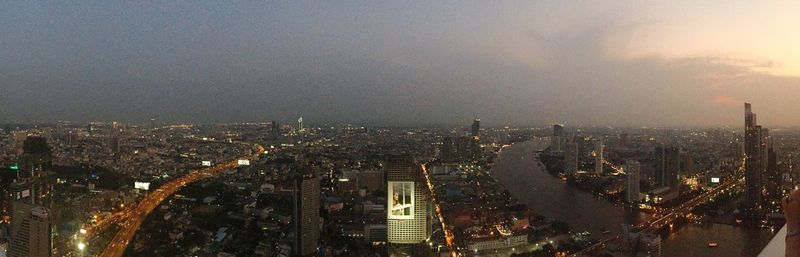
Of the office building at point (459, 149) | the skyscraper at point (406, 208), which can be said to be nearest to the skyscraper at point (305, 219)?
the skyscraper at point (406, 208)

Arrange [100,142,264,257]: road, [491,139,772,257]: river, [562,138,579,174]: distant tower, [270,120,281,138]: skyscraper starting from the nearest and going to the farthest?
1. [100,142,264,257]: road
2. [491,139,772,257]: river
3. [562,138,579,174]: distant tower
4. [270,120,281,138]: skyscraper

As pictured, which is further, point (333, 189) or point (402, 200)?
point (333, 189)

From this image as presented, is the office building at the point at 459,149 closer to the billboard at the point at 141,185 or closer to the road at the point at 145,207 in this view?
the road at the point at 145,207

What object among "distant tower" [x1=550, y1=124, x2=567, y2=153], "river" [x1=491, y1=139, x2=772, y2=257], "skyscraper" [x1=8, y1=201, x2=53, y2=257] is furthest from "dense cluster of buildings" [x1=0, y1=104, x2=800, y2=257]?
"distant tower" [x1=550, y1=124, x2=567, y2=153]

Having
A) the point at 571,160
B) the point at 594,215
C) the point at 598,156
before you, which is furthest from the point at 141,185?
the point at 598,156

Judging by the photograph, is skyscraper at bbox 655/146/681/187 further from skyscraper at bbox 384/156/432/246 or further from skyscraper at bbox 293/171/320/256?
skyscraper at bbox 293/171/320/256

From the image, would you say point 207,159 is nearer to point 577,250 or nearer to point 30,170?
point 30,170

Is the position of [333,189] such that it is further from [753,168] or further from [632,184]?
[753,168]
